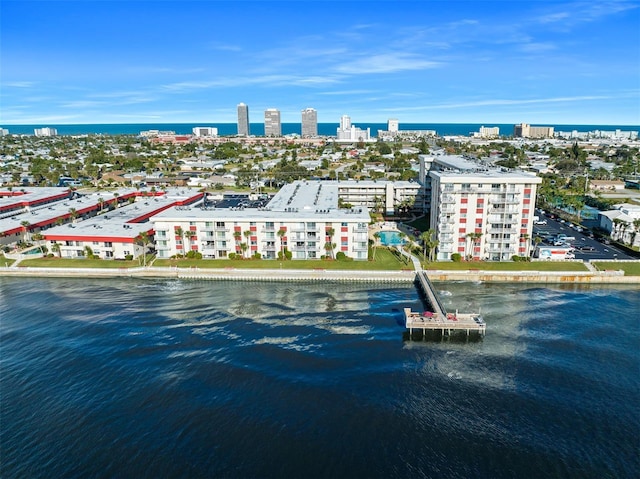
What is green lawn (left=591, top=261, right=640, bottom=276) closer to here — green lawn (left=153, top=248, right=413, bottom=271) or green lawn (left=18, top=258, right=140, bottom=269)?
green lawn (left=153, top=248, right=413, bottom=271)

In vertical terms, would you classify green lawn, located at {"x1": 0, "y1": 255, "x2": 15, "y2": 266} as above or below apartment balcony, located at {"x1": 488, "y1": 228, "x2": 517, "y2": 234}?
below

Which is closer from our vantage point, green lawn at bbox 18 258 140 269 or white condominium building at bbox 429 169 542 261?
white condominium building at bbox 429 169 542 261

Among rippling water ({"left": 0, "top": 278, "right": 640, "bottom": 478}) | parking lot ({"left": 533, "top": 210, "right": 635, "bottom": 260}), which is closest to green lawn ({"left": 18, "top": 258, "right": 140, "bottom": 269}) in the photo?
rippling water ({"left": 0, "top": 278, "right": 640, "bottom": 478})

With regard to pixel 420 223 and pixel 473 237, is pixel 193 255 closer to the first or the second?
pixel 473 237

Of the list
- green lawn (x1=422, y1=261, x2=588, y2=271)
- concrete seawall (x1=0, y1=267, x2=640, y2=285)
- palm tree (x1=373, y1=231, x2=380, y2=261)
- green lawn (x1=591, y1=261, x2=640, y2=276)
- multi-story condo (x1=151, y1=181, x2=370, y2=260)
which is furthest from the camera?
palm tree (x1=373, y1=231, x2=380, y2=261)

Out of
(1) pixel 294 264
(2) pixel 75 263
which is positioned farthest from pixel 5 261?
(1) pixel 294 264

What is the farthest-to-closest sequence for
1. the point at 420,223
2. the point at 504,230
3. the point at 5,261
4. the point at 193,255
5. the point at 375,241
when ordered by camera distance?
the point at 420,223 → the point at 375,241 → the point at 193,255 → the point at 5,261 → the point at 504,230

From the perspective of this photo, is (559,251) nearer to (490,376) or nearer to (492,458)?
(490,376)
